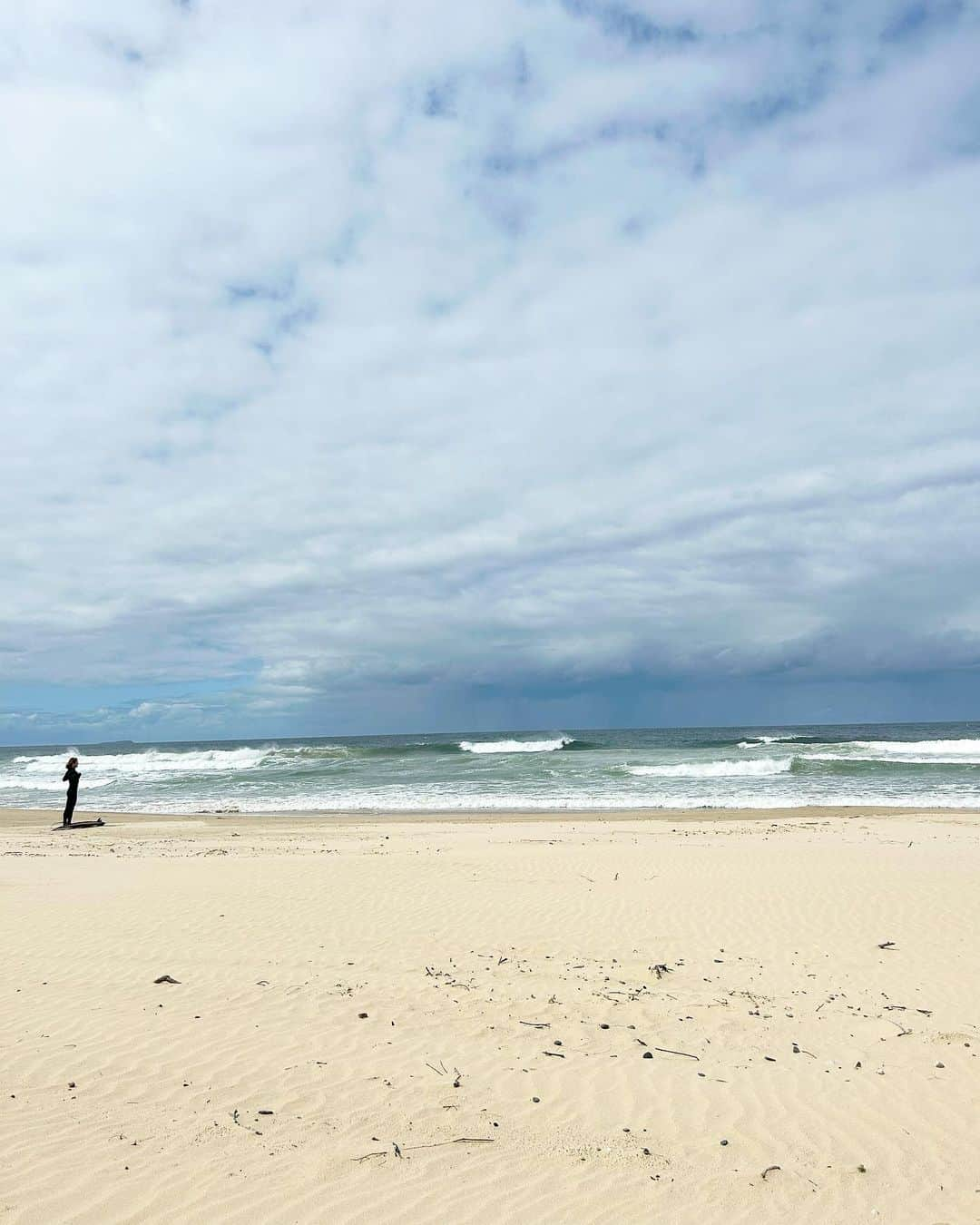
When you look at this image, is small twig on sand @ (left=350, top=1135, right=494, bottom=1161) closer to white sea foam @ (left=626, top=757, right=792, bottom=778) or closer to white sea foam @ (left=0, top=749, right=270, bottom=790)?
white sea foam @ (left=626, top=757, right=792, bottom=778)

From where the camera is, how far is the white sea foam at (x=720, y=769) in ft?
132

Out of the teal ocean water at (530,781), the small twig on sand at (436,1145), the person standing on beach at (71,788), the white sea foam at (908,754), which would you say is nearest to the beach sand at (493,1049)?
the small twig on sand at (436,1145)

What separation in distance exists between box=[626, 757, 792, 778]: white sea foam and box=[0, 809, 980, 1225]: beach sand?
86.9 ft

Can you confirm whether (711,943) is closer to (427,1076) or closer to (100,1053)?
Result: (427,1076)

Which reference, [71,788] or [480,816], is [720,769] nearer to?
[480,816]

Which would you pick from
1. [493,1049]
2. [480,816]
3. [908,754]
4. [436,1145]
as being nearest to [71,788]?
[480,816]

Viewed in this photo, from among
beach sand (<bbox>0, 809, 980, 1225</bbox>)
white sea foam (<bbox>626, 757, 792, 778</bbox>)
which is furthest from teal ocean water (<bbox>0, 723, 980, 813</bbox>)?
beach sand (<bbox>0, 809, 980, 1225</bbox>)

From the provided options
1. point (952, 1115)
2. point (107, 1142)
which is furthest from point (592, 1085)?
point (107, 1142)

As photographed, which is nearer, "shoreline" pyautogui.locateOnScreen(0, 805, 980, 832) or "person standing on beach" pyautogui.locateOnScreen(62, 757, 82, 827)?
"person standing on beach" pyautogui.locateOnScreen(62, 757, 82, 827)

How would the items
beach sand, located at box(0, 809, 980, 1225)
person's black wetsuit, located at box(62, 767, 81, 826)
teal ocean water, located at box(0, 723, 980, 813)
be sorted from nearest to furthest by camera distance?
beach sand, located at box(0, 809, 980, 1225) < person's black wetsuit, located at box(62, 767, 81, 826) < teal ocean water, located at box(0, 723, 980, 813)

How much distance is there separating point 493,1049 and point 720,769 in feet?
123

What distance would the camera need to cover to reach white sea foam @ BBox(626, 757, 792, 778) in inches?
1587

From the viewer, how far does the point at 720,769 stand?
42.2m

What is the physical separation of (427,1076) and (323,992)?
2313 mm
